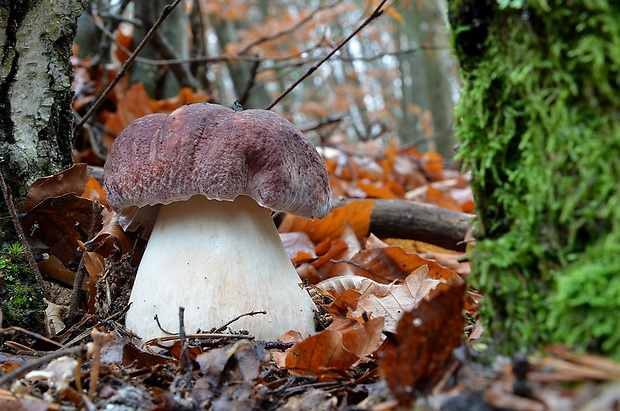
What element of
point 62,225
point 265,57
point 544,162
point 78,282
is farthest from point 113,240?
point 265,57

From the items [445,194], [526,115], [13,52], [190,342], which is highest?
[13,52]

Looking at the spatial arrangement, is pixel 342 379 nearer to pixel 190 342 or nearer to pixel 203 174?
pixel 190 342

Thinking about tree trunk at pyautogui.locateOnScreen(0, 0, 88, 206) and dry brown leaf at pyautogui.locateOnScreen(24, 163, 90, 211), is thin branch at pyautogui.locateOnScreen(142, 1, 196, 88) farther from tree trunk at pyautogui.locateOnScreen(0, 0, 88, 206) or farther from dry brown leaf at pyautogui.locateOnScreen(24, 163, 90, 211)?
dry brown leaf at pyautogui.locateOnScreen(24, 163, 90, 211)

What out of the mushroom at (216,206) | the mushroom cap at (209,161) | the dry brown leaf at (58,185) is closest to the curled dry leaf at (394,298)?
the mushroom at (216,206)

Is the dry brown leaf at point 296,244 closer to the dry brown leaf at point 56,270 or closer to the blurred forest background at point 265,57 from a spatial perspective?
the blurred forest background at point 265,57

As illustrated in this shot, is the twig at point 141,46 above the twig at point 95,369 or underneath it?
above

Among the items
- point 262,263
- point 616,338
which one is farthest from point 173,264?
point 616,338

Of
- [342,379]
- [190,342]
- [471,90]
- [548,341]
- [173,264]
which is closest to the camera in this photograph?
[548,341]
